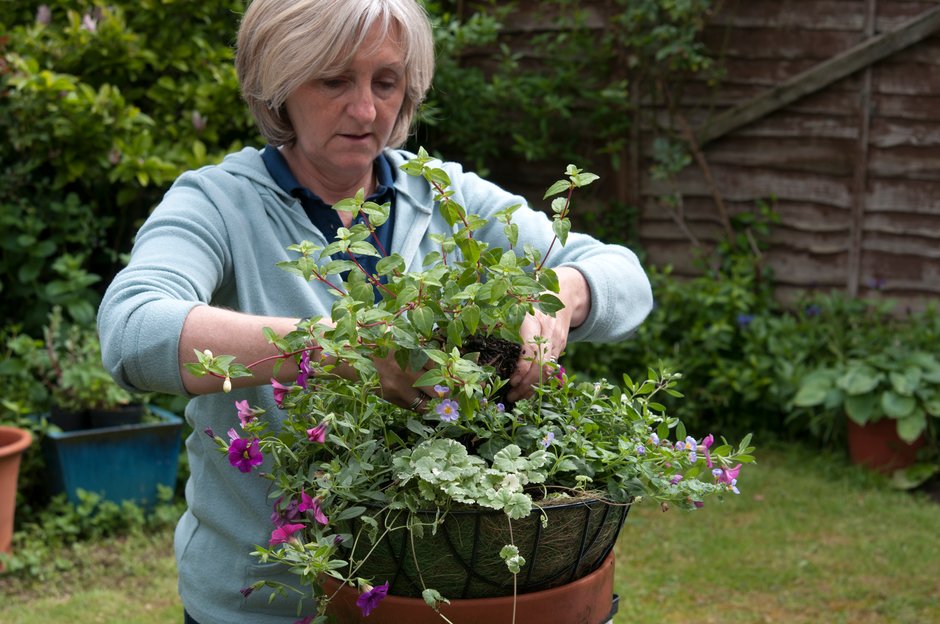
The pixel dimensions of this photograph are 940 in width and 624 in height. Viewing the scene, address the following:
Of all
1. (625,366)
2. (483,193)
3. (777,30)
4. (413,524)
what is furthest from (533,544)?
(777,30)

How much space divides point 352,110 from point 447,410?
62cm

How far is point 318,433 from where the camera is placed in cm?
120

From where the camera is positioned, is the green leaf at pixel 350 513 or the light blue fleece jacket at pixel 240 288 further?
the light blue fleece jacket at pixel 240 288

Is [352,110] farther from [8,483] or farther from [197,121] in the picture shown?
[197,121]

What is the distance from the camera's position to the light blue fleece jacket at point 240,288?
5.15 feet

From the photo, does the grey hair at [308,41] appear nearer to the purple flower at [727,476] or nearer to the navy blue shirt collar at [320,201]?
the navy blue shirt collar at [320,201]

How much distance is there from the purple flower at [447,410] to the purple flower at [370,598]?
194 mm

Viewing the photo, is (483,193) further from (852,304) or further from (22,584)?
(852,304)

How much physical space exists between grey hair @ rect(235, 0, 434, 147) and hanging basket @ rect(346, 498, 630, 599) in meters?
0.73

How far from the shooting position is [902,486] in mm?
4648

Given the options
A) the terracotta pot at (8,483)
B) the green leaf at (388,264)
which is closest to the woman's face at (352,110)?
the green leaf at (388,264)

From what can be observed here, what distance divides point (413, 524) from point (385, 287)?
0.91 feet

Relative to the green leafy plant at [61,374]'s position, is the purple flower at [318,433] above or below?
above

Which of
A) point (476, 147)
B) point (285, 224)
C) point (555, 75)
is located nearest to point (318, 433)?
point (285, 224)
